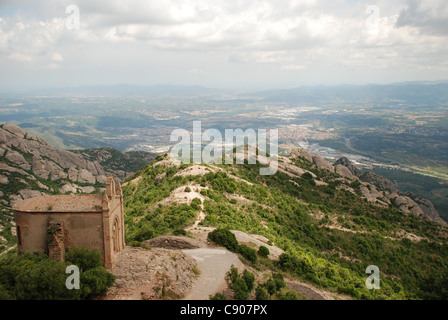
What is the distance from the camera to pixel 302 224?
4816 cm

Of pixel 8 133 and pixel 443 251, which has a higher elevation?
pixel 8 133

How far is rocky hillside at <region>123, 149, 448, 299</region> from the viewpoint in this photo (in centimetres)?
3275

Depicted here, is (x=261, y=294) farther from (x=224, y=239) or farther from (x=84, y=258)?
(x=84, y=258)

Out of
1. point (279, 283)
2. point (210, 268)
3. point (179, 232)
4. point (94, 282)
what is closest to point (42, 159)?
point (179, 232)

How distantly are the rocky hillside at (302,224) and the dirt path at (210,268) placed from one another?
80.8 inches

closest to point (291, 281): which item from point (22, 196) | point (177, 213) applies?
point (177, 213)

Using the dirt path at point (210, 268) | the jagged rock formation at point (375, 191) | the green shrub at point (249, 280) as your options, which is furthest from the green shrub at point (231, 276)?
the jagged rock formation at point (375, 191)

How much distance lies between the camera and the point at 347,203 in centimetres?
5953

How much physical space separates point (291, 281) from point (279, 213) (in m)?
22.4

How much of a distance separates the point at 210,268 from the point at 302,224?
26.0m

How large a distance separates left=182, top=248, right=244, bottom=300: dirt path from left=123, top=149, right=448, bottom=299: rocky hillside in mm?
2051

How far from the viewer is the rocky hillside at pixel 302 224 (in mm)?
32750

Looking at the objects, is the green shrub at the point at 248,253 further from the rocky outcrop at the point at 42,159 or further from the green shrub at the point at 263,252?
the rocky outcrop at the point at 42,159
